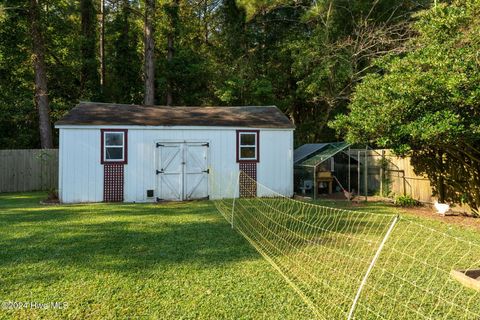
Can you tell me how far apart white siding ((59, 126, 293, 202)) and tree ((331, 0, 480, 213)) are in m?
3.33

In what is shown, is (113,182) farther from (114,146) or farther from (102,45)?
(102,45)

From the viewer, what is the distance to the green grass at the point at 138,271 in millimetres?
3818

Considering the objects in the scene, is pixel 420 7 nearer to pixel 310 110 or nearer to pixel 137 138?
pixel 310 110

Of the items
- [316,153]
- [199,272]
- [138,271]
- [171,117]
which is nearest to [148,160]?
[171,117]

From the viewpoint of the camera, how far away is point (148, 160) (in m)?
12.2

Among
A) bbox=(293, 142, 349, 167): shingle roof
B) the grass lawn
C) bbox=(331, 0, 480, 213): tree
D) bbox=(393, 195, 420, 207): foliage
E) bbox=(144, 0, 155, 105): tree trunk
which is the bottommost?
the grass lawn

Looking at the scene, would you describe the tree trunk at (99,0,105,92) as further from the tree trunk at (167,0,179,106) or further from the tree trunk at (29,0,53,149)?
the tree trunk at (29,0,53,149)

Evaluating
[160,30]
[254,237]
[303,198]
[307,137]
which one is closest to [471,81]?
[254,237]

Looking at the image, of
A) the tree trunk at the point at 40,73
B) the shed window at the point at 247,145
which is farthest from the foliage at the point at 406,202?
the tree trunk at the point at 40,73

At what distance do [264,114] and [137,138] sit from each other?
500 centimetres

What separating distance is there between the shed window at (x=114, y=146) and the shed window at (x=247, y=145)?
385 centimetres

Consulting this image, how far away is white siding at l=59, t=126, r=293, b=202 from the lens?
1156 centimetres

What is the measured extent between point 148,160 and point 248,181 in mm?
3536

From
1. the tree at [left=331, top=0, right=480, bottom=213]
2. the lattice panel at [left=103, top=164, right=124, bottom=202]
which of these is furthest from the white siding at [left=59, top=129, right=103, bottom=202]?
the tree at [left=331, top=0, right=480, bottom=213]
